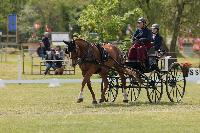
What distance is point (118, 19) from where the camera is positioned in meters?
35.1

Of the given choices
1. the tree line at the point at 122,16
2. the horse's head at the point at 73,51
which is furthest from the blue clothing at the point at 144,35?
the tree line at the point at 122,16

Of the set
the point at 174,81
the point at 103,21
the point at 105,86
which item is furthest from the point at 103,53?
the point at 103,21

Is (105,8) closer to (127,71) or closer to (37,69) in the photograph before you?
(37,69)

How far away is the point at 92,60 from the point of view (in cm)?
1781

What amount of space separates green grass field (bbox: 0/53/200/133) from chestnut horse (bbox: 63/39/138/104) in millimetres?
723

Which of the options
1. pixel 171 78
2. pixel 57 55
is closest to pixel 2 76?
pixel 57 55

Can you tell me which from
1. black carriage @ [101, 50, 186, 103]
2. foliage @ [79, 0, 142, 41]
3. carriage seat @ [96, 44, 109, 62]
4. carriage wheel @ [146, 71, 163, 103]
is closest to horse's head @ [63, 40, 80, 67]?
carriage seat @ [96, 44, 109, 62]

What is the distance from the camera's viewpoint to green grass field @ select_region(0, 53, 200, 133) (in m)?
12.4

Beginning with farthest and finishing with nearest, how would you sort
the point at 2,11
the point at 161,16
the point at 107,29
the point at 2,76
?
the point at 2,11 → the point at 161,16 → the point at 107,29 → the point at 2,76

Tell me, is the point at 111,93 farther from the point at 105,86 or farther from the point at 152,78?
the point at 152,78

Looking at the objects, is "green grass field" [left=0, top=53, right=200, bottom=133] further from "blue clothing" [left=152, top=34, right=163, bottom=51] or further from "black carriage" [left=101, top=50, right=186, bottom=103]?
"blue clothing" [left=152, top=34, right=163, bottom=51]

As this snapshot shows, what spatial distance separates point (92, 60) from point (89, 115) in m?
3.24

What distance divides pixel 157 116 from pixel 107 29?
813 inches

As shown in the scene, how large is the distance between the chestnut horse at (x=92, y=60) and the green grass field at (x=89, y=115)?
2.37 feet
